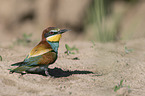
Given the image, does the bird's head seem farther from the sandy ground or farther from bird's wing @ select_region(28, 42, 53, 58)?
the sandy ground

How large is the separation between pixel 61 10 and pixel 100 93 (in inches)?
172

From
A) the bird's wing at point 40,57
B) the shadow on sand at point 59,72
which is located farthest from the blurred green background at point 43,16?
the bird's wing at point 40,57

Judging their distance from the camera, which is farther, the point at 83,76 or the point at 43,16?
the point at 43,16

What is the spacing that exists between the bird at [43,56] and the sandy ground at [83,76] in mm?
109

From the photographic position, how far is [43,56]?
9.60ft

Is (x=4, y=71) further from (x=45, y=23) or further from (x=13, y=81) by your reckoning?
(x=45, y=23)

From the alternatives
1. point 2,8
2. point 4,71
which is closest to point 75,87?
point 4,71

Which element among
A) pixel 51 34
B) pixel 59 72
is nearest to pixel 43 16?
pixel 59 72

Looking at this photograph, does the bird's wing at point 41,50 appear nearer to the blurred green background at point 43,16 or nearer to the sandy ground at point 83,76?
the sandy ground at point 83,76

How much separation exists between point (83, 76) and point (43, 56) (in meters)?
0.60

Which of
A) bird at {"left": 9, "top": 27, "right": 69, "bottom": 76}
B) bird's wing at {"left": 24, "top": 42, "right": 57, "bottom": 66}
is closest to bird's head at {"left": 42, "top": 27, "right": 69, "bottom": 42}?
bird at {"left": 9, "top": 27, "right": 69, "bottom": 76}

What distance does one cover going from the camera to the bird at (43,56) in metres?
2.91

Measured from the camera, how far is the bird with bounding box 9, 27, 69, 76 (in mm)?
2908

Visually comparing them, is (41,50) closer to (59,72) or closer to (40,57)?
(40,57)
